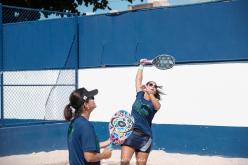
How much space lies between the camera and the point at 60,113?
13.7 meters

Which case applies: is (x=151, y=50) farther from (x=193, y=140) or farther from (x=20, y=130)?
(x=20, y=130)

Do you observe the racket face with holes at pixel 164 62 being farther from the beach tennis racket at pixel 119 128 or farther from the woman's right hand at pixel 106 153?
the woman's right hand at pixel 106 153

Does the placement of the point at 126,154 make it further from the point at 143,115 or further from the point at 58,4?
the point at 58,4

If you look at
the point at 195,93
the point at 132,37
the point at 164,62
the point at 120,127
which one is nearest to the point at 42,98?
the point at 132,37

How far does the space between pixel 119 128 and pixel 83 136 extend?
0.59 m

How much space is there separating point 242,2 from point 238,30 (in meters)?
0.64

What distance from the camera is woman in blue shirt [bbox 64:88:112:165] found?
13.6 feet

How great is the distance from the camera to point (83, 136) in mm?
4188

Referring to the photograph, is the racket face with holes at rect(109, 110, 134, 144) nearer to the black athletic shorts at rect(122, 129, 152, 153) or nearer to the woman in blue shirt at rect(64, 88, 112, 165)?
the woman in blue shirt at rect(64, 88, 112, 165)

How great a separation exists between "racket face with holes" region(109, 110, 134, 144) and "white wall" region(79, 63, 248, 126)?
6.86 m

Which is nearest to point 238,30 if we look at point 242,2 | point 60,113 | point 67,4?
point 242,2

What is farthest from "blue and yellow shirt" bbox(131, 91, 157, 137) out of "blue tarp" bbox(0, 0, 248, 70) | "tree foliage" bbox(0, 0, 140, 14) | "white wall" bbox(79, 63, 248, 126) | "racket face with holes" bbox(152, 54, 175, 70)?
"tree foliage" bbox(0, 0, 140, 14)

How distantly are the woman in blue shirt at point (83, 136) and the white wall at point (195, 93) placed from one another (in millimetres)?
7435

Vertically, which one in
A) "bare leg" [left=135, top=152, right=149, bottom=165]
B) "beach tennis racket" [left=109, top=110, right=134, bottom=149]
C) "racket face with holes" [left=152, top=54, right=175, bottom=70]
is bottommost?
"bare leg" [left=135, top=152, right=149, bottom=165]
